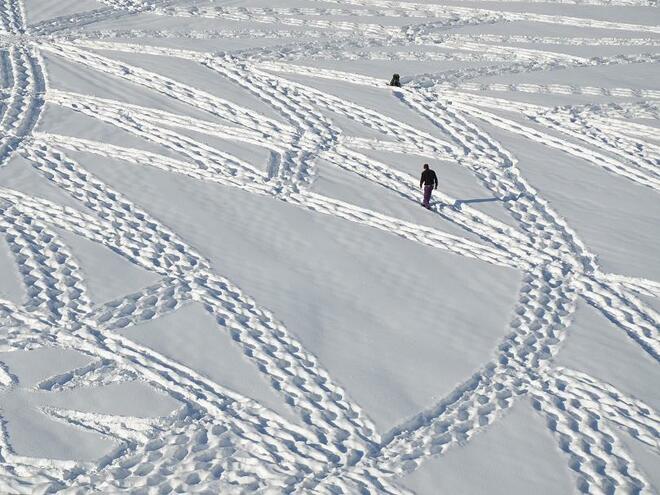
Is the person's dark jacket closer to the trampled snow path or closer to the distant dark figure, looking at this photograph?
the distant dark figure

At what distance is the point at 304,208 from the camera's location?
35.6ft

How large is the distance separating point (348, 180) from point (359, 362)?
353cm

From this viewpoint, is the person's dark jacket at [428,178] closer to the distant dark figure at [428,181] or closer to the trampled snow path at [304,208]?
the distant dark figure at [428,181]

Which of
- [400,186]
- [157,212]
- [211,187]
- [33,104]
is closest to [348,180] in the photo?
[400,186]

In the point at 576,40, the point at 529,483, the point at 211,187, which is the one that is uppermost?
the point at 576,40

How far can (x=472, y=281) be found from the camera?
9.79 m

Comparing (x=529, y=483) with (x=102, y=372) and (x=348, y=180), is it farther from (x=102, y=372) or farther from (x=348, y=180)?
(x=348, y=180)

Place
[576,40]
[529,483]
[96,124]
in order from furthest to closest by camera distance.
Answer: [576,40] → [96,124] → [529,483]

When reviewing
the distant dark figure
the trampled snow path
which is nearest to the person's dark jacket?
the distant dark figure

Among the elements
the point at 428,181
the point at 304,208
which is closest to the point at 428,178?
the point at 428,181

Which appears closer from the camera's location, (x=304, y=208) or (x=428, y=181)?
(x=428, y=181)

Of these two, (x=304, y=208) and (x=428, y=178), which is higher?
(x=428, y=178)

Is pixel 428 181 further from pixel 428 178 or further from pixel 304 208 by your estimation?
pixel 304 208

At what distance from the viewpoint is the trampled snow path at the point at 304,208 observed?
24.0ft
